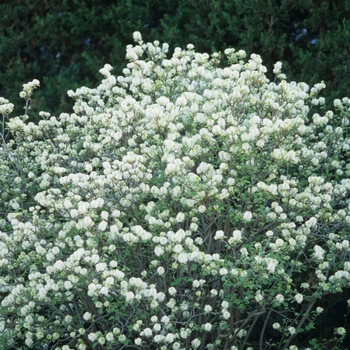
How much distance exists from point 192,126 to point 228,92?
1.04 feet

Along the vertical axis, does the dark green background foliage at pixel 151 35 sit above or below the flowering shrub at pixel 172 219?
above

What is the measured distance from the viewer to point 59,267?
3678 millimetres

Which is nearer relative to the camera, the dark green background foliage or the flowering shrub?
the flowering shrub

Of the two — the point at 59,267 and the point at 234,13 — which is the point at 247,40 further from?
the point at 59,267

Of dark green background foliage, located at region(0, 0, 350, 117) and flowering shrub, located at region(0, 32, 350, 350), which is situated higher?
dark green background foliage, located at region(0, 0, 350, 117)

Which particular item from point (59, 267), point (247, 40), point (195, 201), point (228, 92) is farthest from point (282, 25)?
point (59, 267)

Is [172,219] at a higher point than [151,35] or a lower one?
lower

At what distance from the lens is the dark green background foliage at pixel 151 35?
6.50 metres

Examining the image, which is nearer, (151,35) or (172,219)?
(172,219)

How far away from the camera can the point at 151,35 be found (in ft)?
24.3

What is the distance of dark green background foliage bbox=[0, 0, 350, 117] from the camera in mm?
6500

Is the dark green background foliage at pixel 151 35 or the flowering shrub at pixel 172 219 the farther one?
the dark green background foliage at pixel 151 35

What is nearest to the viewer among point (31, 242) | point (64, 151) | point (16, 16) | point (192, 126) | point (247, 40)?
point (31, 242)

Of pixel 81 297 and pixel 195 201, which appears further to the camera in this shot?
pixel 81 297
